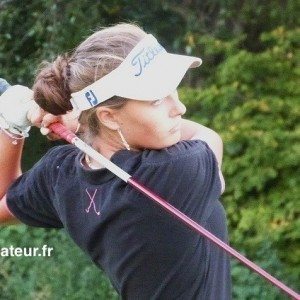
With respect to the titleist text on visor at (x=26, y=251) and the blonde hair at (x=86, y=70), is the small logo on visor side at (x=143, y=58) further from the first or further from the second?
the titleist text on visor at (x=26, y=251)

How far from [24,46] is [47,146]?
0.82m

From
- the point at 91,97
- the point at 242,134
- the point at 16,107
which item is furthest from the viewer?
the point at 242,134

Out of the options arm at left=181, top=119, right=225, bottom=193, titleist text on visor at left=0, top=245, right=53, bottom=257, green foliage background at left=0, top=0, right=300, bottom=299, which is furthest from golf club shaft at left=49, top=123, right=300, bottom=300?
titleist text on visor at left=0, top=245, right=53, bottom=257

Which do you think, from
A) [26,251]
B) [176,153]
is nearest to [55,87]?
[176,153]

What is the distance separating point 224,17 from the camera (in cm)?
630

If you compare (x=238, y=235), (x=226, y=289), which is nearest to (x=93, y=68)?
(x=226, y=289)

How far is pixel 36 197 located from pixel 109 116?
1.25ft

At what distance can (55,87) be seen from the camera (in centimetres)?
240

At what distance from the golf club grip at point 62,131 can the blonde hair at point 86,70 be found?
0.14 ft

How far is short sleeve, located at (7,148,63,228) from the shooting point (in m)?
2.54

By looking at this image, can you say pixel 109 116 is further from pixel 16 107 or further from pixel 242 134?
pixel 242 134

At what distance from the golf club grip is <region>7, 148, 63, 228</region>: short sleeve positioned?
77 millimetres

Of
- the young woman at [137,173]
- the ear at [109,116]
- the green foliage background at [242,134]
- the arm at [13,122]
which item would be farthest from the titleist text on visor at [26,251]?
the ear at [109,116]

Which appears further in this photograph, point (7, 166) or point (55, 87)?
point (7, 166)
